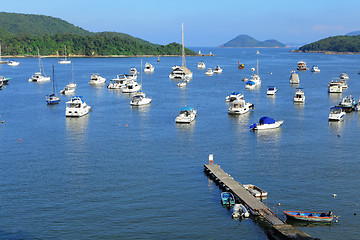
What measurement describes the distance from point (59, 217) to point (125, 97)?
95790mm

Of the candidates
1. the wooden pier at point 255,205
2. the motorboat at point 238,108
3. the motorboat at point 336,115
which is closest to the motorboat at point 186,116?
the motorboat at point 238,108

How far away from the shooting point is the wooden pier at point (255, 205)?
140 ft

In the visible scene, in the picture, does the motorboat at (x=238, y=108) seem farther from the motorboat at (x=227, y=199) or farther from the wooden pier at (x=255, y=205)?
the motorboat at (x=227, y=199)

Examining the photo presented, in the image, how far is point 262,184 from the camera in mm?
57531

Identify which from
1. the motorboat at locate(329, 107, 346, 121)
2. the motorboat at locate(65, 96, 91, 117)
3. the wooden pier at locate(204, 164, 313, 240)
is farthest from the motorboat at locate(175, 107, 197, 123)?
the wooden pier at locate(204, 164, 313, 240)

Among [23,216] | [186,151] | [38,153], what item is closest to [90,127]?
[38,153]

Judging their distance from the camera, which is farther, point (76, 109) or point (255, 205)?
point (76, 109)

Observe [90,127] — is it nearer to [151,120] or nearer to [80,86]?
[151,120]

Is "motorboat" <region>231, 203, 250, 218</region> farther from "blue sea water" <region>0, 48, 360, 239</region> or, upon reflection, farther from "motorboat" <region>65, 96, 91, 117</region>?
"motorboat" <region>65, 96, 91, 117</region>

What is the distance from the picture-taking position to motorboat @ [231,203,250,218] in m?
48.0

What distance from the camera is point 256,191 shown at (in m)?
53.2

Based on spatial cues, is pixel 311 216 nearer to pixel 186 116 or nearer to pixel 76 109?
pixel 186 116

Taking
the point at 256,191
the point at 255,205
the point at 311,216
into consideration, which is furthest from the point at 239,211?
the point at 311,216

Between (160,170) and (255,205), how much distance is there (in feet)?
59.4
